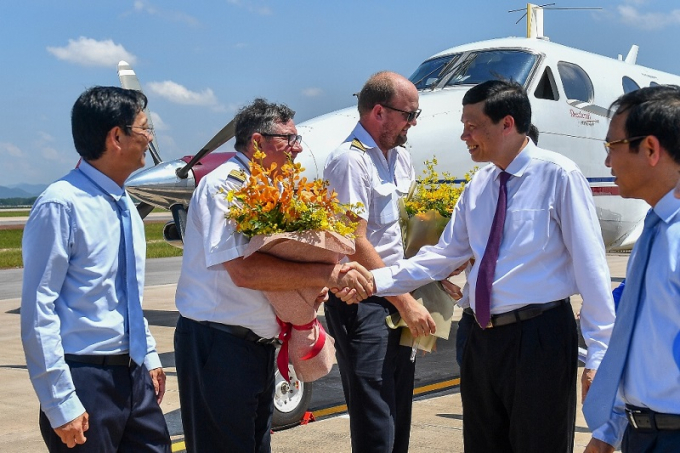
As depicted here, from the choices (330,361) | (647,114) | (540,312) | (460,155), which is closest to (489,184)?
(540,312)

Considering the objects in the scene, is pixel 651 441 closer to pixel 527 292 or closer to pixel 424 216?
pixel 527 292

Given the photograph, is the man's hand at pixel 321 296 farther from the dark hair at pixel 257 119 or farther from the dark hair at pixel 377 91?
the dark hair at pixel 377 91

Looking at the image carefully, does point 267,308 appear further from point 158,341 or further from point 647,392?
point 158,341

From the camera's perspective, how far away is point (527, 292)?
3855 mm

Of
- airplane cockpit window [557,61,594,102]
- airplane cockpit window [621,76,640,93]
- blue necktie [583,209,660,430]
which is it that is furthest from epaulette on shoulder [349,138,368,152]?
airplane cockpit window [621,76,640,93]

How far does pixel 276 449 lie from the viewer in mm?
6027

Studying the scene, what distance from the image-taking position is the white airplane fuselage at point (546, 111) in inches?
349

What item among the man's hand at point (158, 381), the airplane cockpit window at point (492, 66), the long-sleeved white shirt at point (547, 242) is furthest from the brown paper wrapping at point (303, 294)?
the airplane cockpit window at point (492, 66)

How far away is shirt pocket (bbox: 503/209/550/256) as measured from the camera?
3869 mm

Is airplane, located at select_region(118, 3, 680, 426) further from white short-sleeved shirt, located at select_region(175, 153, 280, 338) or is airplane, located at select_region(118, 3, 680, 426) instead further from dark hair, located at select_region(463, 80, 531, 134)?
white short-sleeved shirt, located at select_region(175, 153, 280, 338)

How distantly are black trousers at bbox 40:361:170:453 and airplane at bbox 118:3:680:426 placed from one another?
4.74 metres

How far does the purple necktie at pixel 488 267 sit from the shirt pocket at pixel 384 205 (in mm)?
945

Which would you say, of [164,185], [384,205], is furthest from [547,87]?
[384,205]

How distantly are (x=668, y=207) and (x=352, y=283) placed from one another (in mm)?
1801
